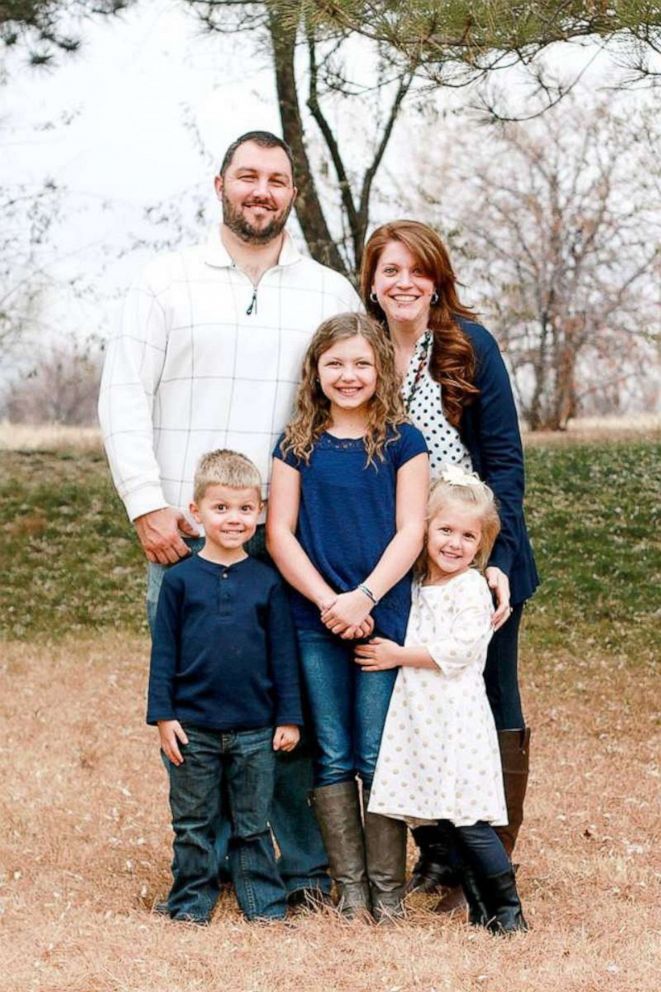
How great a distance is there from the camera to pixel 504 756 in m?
3.80

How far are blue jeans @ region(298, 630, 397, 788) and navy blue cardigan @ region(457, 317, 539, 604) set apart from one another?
0.51 m

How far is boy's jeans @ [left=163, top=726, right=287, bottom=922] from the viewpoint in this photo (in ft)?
11.6

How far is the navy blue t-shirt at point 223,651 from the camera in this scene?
3459 millimetres

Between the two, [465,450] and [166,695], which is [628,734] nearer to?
[465,450]

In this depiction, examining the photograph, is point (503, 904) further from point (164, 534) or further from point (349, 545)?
point (164, 534)

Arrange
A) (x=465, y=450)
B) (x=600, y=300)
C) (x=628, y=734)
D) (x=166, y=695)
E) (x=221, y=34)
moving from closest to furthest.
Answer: (x=166, y=695) → (x=465, y=450) → (x=628, y=734) → (x=221, y=34) → (x=600, y=300)

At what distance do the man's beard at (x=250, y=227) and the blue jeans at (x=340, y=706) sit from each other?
111 centimetres

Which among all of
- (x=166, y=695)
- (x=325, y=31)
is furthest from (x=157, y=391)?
(x=325, y=31)

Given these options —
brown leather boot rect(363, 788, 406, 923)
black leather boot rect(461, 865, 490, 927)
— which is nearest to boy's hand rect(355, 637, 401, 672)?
brown leather boot rect(363, 788, 406, 923)

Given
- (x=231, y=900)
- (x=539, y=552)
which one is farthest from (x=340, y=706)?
(x=539, y=552)

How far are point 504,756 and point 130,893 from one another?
3.95 ft

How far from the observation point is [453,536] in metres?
3.51

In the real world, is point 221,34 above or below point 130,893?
above

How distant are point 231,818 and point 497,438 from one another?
1.32 m
